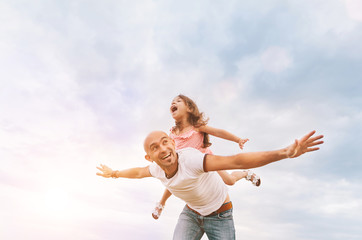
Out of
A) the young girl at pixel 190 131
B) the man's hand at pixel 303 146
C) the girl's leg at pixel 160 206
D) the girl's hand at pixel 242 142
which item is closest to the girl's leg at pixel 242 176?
the young girl at pixel 190 131

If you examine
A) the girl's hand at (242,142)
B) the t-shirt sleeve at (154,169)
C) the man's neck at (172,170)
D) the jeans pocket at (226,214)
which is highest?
the girl's hand at (242,142)

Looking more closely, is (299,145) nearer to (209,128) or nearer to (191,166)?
(191,166)

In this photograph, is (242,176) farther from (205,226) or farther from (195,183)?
(195,183)

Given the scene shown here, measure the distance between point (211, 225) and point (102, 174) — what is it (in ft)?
8.81

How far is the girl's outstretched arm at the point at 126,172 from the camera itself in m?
6.11

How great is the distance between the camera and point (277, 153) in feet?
12.6

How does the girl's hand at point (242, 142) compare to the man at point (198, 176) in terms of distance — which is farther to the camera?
the girl's hand at point (242, 142)

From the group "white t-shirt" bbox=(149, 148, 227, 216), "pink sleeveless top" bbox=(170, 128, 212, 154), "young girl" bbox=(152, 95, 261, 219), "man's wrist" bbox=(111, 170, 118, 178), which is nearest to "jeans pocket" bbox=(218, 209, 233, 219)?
"white t-shirt" bbox=(149, 148, 227, 216)

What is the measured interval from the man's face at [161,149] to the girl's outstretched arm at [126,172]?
962 mm

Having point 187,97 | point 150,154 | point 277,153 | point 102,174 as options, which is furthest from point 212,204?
point 187,97

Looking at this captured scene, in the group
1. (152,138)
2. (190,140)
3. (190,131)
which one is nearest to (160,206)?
(190,140)

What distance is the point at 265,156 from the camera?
394cm

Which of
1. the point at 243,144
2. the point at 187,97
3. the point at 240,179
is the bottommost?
the point at 240,179

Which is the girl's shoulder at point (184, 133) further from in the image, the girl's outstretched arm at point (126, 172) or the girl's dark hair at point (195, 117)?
the girl's outstretched arm at point (126, 172)
